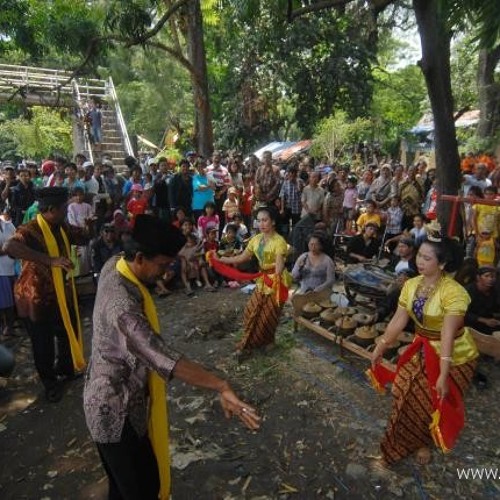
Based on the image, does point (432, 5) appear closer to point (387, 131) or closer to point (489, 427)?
point (489, 427)

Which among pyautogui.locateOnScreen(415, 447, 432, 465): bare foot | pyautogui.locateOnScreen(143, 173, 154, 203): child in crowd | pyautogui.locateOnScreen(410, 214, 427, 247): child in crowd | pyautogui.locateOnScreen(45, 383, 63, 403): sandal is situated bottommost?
pyautogui.locateOnScreen(415, 447, 432, 465): bare foot

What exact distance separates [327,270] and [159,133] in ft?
102

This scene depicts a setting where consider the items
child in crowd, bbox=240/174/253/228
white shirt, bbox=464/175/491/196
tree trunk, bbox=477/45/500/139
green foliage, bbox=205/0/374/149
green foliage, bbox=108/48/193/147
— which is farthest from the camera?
green foliage, bbox=108/48/193/147

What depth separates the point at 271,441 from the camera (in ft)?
13.1

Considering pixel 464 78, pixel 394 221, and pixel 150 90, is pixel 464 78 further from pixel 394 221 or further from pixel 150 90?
pixel 150 90

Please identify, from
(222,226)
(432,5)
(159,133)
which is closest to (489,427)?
(432,5)

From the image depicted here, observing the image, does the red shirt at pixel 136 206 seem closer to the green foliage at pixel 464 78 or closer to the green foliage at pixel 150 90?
the green foliage at pixel 464 78

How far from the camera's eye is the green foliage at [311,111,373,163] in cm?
1956

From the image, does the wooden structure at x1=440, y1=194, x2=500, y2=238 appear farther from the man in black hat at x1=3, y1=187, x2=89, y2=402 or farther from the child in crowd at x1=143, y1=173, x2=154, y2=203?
the child in crowd at x1=143, y1=173, x2=154, y2=203

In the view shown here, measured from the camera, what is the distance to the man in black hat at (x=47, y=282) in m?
4.21

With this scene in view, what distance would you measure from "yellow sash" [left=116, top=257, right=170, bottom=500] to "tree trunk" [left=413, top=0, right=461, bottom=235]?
148 inches

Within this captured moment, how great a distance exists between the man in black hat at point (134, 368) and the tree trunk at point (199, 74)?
10.7 meters

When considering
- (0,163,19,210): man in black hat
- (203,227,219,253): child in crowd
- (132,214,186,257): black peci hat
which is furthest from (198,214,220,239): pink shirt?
(132,214,186,257): black peci hat

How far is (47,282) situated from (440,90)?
4946 millimetres
